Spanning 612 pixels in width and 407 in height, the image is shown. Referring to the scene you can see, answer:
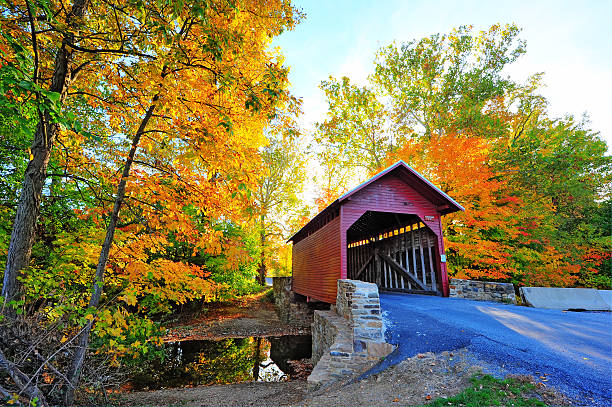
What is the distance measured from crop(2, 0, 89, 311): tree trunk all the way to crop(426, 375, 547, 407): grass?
18.7 ft

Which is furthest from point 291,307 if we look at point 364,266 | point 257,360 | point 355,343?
point 355,343

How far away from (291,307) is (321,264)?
5461 millimetres

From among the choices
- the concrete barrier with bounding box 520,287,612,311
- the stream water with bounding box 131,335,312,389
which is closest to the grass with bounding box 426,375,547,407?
the stream water with bounding box 131,335,312,389

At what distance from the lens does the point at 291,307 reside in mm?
14102

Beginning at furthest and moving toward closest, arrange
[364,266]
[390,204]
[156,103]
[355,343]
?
[364,266]
[390,204]
[355,343]
[156,103]

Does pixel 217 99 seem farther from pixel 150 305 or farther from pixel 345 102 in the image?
pixel 345 102

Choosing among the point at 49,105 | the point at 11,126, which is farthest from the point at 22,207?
the point at 11,126

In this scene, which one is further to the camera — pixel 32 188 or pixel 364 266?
pixel 364 266

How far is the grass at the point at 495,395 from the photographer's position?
2900mm

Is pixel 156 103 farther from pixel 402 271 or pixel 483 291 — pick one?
pixel 483 291

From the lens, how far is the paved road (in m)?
3.19

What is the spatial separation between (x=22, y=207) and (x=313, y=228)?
9107mm

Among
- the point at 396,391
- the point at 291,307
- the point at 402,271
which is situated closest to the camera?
the point at 396,391

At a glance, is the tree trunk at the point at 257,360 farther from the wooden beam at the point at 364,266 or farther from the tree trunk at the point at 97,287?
the wooden beam at the point at 364,266
